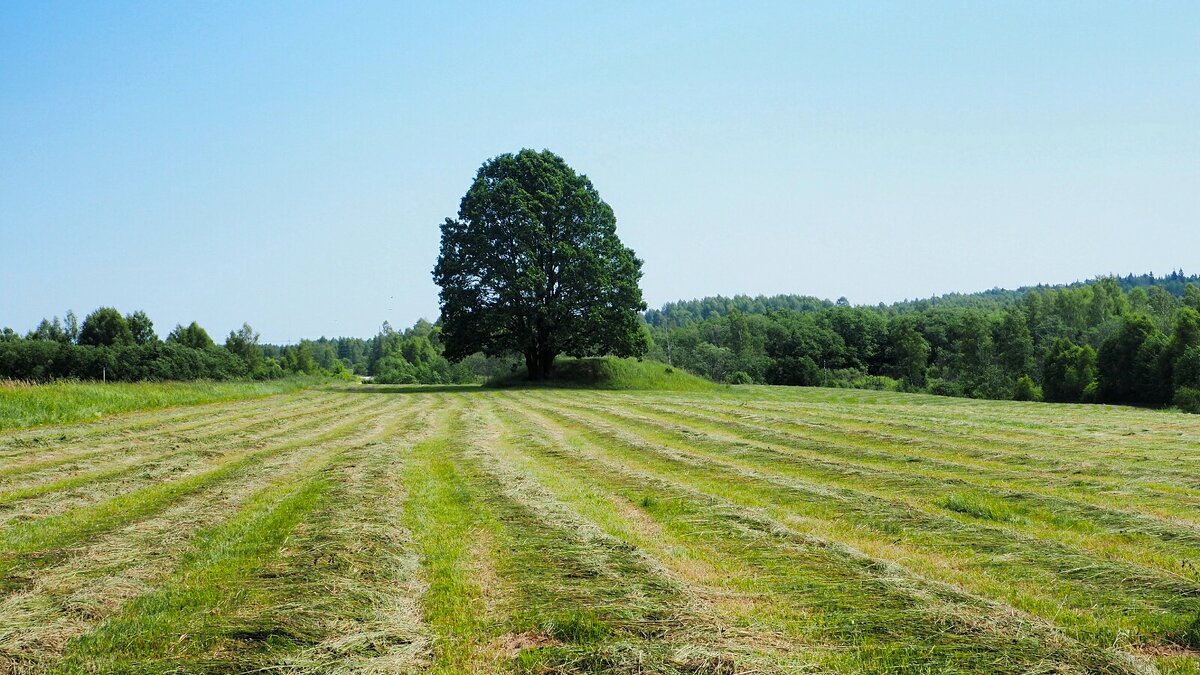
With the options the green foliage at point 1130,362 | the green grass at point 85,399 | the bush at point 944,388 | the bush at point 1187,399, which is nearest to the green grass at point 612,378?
the green grass at point 85,399

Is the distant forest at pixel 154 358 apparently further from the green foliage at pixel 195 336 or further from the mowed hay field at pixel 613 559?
the mowed hay field at pixel 613 559

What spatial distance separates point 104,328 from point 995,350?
104m

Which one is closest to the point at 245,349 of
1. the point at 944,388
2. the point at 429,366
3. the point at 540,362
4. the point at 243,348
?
the point at 243,348

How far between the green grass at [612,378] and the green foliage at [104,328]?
2366 inches

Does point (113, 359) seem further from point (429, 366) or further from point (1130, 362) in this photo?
point (1130, 362)

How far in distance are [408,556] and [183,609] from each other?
193 cm

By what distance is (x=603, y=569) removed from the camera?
604cm

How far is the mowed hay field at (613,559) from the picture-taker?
4480mm

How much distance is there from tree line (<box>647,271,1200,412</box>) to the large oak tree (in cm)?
1912

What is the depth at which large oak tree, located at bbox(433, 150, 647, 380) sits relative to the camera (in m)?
40.4

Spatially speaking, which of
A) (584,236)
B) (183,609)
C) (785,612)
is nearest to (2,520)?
(183,609)

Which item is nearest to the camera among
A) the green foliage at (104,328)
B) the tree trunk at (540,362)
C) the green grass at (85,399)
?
the green grass at (85,399)

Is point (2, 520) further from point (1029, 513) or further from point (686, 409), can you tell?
point (686, 409)

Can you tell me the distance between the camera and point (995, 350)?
80.9 meters
